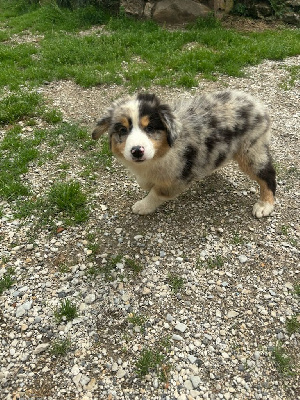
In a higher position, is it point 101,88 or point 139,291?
point 101,88

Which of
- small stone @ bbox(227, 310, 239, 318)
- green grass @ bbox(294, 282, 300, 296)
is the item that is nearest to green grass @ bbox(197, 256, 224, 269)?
small stone @ bbox(227, 310, 239, 318)

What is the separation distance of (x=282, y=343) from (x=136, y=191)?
3.12m

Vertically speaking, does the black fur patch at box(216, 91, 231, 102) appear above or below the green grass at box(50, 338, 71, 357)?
above

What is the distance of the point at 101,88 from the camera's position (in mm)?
8562

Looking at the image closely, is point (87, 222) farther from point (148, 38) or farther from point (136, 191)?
point (148, 38)

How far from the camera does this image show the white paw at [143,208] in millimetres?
5082

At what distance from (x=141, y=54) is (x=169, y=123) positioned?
270 inches

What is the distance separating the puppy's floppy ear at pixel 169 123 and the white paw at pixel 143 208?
1.26 meters

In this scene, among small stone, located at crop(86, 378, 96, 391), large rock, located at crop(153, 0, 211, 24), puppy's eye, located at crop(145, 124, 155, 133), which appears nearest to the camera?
small stone, located at crop(86, 378, 96, 391)

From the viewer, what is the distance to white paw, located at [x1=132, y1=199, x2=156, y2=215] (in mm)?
5082

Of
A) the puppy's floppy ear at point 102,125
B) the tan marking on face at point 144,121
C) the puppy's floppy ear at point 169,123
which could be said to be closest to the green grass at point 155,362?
the puppy's floppy ear at point 169,123

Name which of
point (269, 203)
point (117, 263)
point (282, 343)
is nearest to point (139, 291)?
point (117, 263)

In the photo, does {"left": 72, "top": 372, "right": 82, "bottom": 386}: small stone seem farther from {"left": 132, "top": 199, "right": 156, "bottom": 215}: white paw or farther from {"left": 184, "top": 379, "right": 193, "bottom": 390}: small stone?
{"left": 132, "top": 199, "right": 156, "bottom": 215}: white paw

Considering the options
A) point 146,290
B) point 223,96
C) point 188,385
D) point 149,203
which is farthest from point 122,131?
point 188,385
